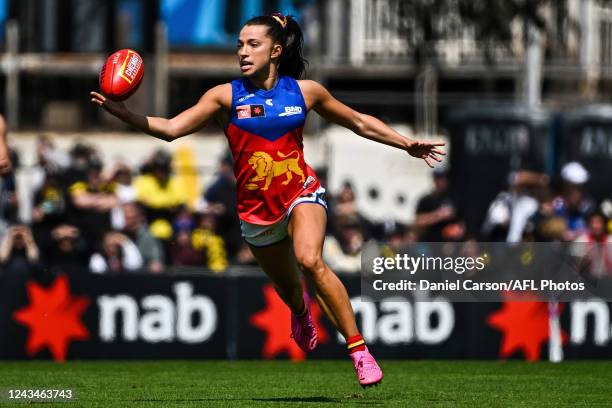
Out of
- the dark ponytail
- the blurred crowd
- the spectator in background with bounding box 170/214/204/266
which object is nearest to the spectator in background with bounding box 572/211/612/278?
the blurred crowd

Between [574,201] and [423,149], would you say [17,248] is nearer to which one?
[574,201]

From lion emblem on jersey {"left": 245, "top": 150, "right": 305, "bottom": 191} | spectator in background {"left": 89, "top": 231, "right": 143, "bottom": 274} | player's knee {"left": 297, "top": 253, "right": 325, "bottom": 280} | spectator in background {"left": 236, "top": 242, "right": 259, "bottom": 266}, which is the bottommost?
spectator in background {"left": 236, "top": 242, "right": 259, "bottom": 266}

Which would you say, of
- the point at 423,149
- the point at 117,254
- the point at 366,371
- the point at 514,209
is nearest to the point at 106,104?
the point at 423,149

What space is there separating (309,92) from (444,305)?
601 cm

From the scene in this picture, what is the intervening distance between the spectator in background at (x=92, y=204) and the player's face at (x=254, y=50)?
7523mm

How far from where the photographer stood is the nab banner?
631 inches

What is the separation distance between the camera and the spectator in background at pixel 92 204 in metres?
18.0

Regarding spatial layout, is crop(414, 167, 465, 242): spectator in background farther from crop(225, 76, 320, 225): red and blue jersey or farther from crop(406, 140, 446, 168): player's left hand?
crop(225, 76, 320, 225): red and blue jersey

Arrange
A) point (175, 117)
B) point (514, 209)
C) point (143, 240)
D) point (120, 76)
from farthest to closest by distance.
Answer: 1. point (514, 209)
2. point (143, 240)
3. point (175, 117)
4. point (120, 76)

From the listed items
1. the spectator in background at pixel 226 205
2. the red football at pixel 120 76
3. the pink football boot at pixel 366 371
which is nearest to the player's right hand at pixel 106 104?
the red football at pixel 120 76

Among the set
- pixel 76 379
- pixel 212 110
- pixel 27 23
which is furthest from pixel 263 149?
pixel 27 23

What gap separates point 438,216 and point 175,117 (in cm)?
827

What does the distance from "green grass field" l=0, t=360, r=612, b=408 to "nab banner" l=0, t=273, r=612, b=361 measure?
30.5 inches

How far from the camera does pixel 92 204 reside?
18281 mm
